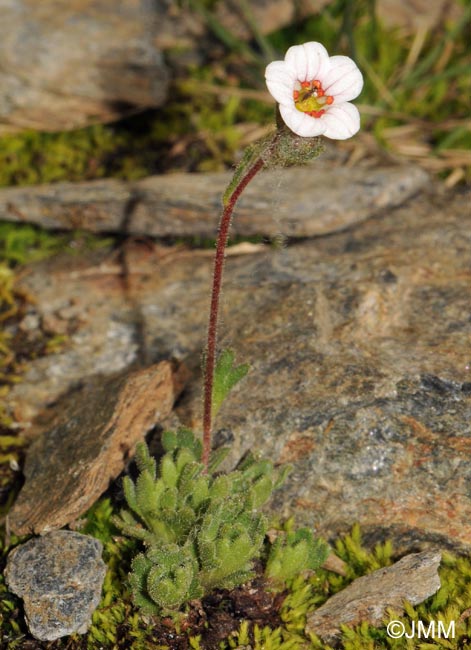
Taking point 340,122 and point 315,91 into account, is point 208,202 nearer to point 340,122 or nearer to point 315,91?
point 315,91

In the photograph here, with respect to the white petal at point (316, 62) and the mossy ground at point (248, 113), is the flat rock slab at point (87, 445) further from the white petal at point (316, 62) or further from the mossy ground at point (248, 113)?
the mossy ground at point (248, 113)

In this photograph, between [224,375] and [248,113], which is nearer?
[224,375]

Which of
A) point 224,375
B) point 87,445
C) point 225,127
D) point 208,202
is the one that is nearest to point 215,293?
point 224,375

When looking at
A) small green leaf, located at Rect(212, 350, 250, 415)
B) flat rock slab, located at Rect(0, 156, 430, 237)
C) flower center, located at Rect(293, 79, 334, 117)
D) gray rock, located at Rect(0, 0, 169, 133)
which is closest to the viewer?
flower center, located at Rect(293, 79, 334, 117)

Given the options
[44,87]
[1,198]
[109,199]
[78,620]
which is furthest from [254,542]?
[44,87]

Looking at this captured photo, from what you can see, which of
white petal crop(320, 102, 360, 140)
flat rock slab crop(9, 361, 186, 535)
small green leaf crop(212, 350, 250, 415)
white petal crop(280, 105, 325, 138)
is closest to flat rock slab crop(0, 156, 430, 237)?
flat rock slab crop(9, 361, 186, 535)

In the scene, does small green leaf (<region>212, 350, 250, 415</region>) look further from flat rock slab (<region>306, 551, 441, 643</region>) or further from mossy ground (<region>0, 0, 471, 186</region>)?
mossy ground (<region>0, 0, 471, 186</region>)
